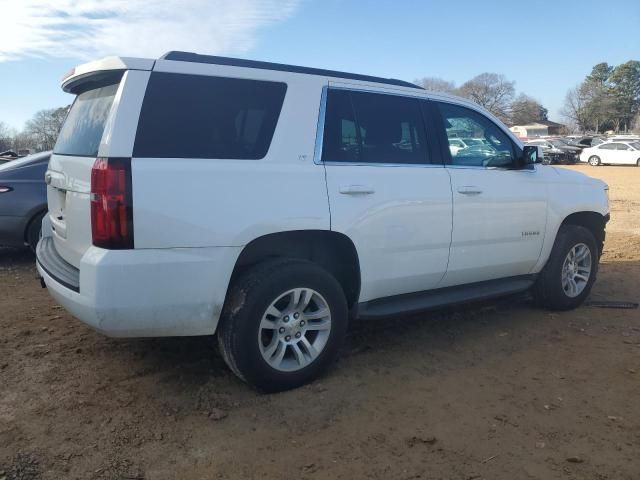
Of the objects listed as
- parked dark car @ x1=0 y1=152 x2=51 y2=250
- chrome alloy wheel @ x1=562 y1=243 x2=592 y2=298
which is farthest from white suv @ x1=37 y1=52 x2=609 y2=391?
parked dark car @ x1=0 y1=152 x2=51 y2=250

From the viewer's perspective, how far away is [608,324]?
16.8ft

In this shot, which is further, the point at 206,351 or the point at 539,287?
the point at 539,287

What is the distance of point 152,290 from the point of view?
3.12 metres

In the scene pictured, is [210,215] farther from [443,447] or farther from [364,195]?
[443,447]

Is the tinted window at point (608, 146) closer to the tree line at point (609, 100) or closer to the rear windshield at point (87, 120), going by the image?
the rear windshield at point (87, 120)

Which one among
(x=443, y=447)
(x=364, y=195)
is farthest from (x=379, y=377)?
(x=364, y=195)

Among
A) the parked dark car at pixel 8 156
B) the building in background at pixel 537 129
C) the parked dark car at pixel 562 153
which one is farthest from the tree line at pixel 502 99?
the parked dark car at pixel 8 156

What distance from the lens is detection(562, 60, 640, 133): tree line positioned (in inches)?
3679

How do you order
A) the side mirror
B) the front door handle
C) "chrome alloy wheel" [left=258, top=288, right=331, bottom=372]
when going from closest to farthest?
1. "chrome alloy wheel" [left=258, top=288, right=331, bottom=372]
2. the front door handle
3. the side mirror

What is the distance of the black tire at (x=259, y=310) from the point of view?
11.1 ft

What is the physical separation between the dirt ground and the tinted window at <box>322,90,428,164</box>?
150 centimetres

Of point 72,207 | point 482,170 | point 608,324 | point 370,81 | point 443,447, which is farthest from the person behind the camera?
point 608,324

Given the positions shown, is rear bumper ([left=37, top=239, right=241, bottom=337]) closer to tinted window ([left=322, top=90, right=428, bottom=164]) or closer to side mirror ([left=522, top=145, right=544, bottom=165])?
tinted window ([left=322, top=90, right=428, bottom=164])

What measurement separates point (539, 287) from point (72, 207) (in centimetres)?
410
